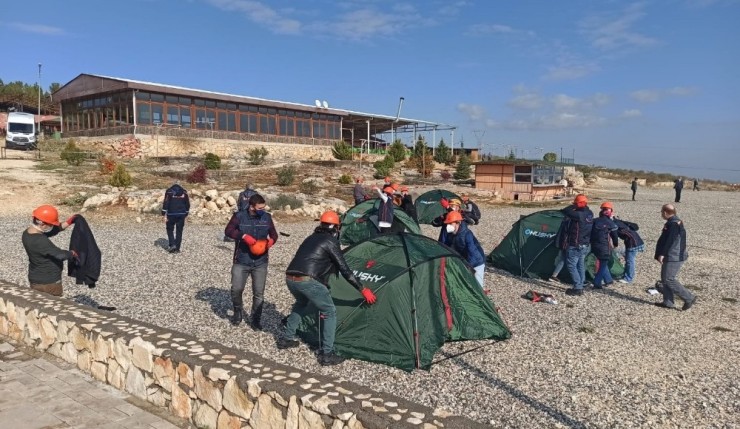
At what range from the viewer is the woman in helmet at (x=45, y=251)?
255 inches

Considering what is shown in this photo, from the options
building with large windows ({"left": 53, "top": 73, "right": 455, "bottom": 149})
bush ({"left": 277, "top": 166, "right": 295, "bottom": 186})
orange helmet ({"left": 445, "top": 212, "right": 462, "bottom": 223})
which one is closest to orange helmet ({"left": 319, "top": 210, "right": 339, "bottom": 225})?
orange helmet ({"left": 445, "top": 212, "right": 462, "bottom": 223})

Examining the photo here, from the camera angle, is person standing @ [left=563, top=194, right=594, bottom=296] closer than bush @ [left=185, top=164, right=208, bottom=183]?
Yes

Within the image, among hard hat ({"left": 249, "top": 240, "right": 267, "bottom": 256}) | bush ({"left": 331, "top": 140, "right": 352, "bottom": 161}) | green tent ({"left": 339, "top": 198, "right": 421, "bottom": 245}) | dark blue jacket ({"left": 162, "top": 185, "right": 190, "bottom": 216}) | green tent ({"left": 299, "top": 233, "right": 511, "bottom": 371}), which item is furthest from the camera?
bush ({"left": 331, "top": 140, "right": 352, "bottom": 161})

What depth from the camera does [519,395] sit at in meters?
5.82

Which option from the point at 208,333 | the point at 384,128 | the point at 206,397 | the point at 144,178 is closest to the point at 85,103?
the point at 144,178

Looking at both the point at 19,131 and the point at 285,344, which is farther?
the point at 19,131

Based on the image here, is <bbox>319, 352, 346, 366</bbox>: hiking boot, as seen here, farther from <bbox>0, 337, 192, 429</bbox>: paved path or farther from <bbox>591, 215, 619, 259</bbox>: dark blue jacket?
<bbox>591, 215, 619, 259</bbox>: dark blue jacket

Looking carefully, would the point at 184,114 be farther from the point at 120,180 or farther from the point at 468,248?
the point at 468,248

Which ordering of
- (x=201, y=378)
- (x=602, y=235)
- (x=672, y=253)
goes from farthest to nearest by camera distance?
(x=602, y=235)
(x=672, y=253)
(x=201, y=378)

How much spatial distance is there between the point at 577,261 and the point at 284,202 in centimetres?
1441

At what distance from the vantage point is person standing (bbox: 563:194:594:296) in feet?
34.0

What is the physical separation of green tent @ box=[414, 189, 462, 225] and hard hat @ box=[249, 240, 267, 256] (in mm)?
14690

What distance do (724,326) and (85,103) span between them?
4799 centimetres

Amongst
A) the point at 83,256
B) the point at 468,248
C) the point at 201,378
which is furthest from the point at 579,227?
the point at 83,256
